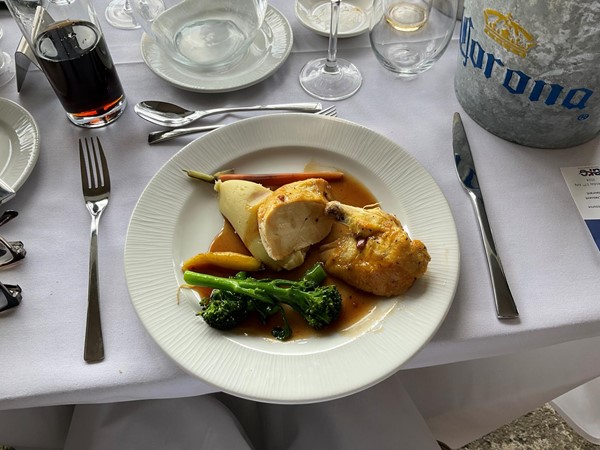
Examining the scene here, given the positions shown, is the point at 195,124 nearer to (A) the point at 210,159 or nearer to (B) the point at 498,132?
(A) the point at 210,159

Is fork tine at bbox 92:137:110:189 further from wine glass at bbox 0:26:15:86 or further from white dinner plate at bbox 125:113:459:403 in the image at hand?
wine glass at bbox 0:26:15:86

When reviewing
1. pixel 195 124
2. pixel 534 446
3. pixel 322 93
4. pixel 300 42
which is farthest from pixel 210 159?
pixel 534 446

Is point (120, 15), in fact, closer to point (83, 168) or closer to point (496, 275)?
point (83, 168)

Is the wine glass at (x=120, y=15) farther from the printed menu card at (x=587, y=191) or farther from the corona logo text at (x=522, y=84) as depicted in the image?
the printed menu card at (x=587, y=191)

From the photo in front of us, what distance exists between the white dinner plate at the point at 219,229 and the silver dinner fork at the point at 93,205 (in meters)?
0.08

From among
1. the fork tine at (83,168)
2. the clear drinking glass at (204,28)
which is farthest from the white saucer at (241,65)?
the fork tine at (83,168)

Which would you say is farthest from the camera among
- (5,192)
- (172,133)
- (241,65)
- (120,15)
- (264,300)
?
(120,15)

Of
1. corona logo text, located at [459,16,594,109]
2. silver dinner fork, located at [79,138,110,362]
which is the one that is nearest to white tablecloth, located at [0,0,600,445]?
silver dinner fork, located at [79,138,110,362]

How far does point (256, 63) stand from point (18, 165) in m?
0.51

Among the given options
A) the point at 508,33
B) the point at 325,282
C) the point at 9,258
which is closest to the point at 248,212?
the point at 325,282

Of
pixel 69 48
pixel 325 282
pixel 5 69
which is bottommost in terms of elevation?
pixel 325 282

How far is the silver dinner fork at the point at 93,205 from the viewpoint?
759mm

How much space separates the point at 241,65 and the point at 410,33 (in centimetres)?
38

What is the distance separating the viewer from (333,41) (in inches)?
42.4
